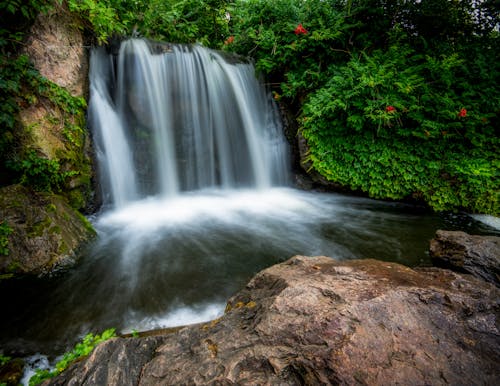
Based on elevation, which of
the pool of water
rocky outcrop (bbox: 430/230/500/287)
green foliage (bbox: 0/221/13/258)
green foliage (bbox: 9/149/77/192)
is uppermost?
green foliage (bbox: 9/149/77/192)

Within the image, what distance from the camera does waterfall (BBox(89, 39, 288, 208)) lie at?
4898 mm

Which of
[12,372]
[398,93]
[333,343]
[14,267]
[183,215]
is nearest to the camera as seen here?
[333,343]

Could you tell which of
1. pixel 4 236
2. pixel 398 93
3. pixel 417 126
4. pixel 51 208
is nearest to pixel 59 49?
pixel 51 208

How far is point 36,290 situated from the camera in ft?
8.24

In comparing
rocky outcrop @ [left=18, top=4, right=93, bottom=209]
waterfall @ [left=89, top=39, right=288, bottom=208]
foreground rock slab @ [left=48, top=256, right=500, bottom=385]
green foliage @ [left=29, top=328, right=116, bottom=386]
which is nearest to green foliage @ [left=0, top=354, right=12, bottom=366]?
green foliage @ [left=29, top=328, right=116, bottom=386]

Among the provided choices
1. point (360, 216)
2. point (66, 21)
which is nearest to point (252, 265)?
point (360, 216)

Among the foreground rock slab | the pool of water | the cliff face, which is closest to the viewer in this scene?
the foreground rock slab

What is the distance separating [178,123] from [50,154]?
2.94 meters

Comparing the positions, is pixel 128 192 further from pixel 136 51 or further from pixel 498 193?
pixel 498 193

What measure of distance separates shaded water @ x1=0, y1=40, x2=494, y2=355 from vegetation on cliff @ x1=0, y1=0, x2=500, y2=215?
651 mm

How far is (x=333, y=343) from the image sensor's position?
1.05 metres

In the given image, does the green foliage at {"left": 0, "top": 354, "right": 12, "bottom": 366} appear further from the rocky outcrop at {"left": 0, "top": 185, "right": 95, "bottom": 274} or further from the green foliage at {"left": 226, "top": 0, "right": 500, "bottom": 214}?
the green foliage at {"left": 226, "top": 0, "right": 500, "bottom": 214}

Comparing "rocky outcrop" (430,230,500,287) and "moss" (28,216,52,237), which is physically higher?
"moss" (28,216,52,237)

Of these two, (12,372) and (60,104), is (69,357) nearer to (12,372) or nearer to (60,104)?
(12,372)
